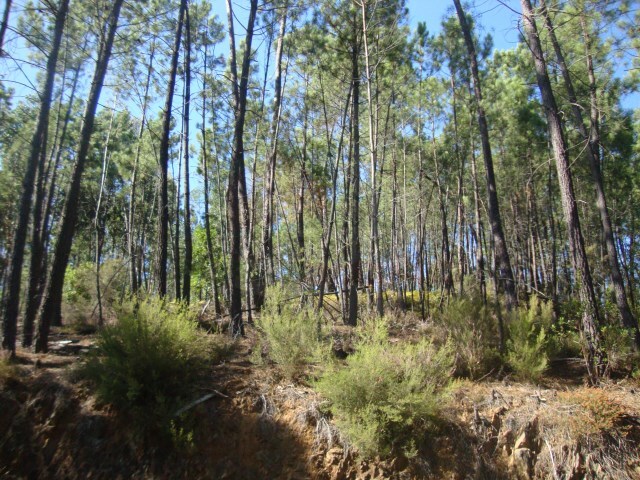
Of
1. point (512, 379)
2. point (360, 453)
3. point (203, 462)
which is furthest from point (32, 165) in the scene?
point (512, 379)

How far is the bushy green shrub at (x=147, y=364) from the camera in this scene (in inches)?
203

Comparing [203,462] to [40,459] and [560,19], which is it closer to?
[40,459]

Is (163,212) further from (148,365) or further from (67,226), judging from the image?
(148,365)

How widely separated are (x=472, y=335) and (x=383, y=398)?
2.62 metres

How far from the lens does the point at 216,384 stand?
582cm

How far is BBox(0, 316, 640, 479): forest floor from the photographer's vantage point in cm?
480

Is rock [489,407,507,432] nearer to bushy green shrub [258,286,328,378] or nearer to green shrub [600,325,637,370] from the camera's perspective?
green shrub [600,325,637,370]

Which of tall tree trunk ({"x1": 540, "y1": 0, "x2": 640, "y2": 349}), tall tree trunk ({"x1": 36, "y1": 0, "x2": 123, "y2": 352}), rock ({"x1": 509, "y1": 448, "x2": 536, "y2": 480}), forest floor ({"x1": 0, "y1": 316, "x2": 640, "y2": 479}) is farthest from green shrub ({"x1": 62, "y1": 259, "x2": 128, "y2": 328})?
tall tree trunk ({"x1": 540, "y1": 0, "x2": 640, "y2": 349})

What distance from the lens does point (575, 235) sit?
662 centimetres

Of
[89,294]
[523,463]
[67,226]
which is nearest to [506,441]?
[523,463]

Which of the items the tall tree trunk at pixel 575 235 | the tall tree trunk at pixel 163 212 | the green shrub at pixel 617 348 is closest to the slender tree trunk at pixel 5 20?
the tall tree trunk at pixel 163 212

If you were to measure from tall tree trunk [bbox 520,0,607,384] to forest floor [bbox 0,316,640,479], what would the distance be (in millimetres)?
671

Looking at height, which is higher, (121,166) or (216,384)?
(121,166)

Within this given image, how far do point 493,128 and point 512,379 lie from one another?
430 inches
